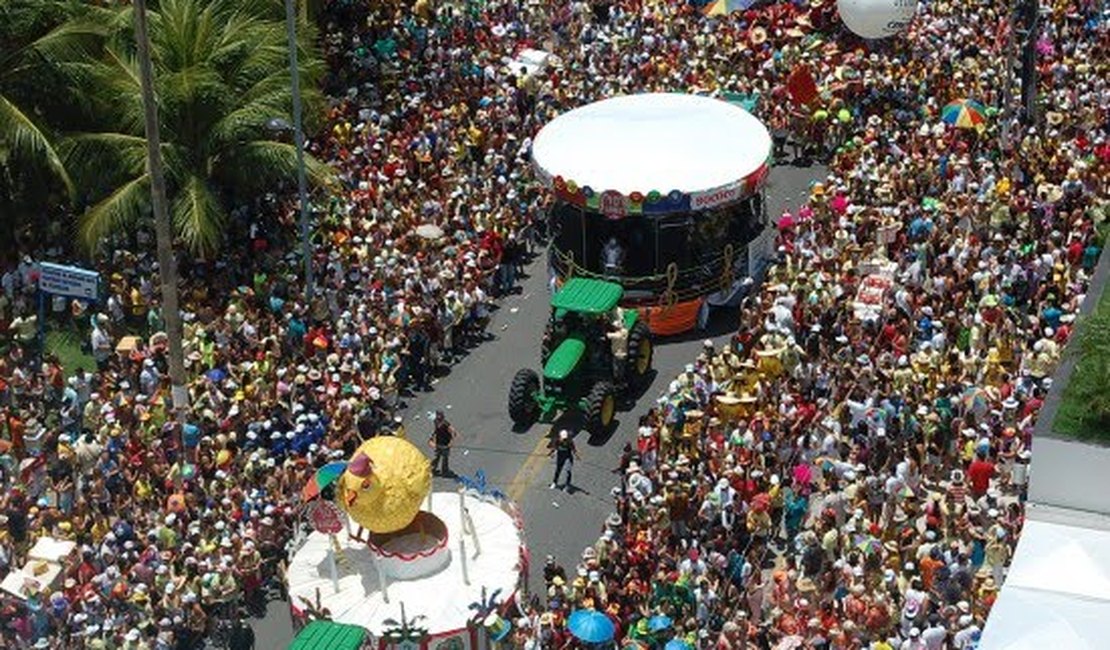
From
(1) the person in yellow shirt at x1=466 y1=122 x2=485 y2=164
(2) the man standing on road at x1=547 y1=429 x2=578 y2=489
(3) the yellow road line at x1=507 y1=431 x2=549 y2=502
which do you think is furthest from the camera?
(1) the person in yellow shirt at x1=466 y1=122 x2=485 y2=164

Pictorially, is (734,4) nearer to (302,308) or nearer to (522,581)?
(302,308)

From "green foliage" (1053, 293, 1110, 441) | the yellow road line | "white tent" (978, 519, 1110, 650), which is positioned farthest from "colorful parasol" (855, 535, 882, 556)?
the yellow road line

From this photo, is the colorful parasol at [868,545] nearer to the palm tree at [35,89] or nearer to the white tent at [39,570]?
the white tent at [39,570]

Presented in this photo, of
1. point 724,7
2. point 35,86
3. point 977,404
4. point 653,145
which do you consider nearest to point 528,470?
point 977,404

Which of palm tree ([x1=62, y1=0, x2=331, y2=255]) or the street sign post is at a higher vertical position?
palm tree ([x1=62, y1=0, x2=331, y2=255])

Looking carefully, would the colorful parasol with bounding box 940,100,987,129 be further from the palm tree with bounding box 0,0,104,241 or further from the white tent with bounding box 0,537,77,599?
the white tent with bounding box 0,537,77,599

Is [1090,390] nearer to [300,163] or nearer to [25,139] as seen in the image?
[300,163]

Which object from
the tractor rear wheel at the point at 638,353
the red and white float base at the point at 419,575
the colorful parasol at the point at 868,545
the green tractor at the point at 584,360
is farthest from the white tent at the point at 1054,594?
the tractor rear wheel at the point at 638,353
